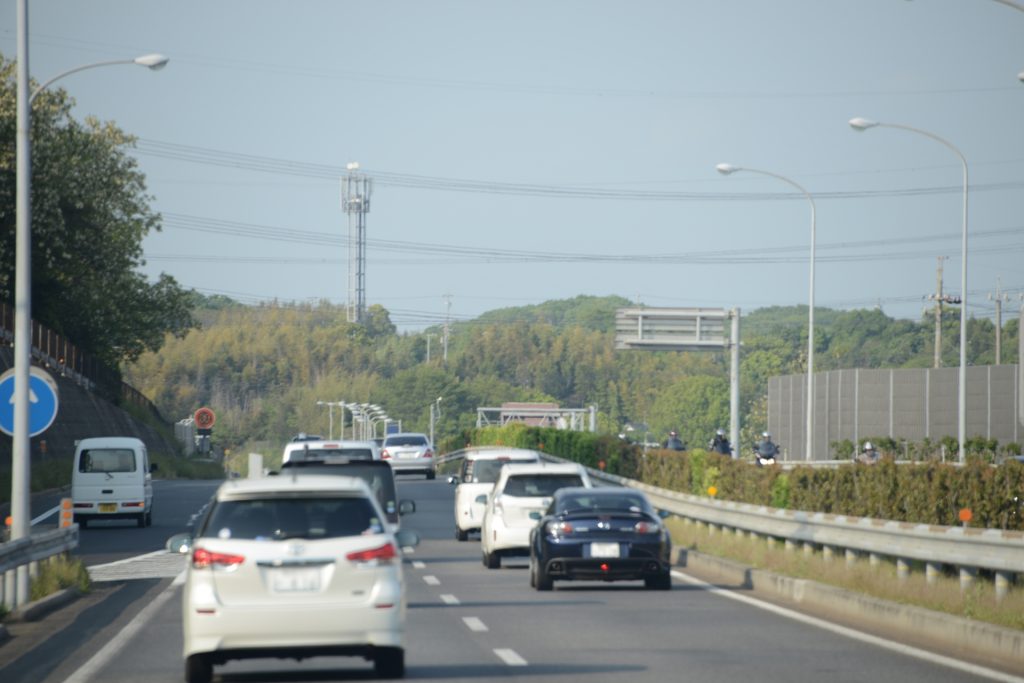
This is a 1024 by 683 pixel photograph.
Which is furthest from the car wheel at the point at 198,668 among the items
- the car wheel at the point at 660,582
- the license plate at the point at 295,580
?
the car wheel at the point at 660,582

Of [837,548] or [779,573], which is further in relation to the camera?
[837,548]

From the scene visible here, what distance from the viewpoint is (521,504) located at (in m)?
25.2

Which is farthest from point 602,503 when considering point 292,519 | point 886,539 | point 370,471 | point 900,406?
point 900,406

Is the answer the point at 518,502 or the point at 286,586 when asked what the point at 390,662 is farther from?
the point at 518,502

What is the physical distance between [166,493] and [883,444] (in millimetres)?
26284

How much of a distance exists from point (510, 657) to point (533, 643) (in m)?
1.16

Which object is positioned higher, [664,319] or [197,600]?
[664,319]

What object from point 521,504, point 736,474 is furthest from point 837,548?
point 736,474

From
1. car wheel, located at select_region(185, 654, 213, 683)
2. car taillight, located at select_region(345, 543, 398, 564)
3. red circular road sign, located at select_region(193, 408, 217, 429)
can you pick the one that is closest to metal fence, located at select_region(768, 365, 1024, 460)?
red circular road sign, located at select_region(193, 408, 217, 429)

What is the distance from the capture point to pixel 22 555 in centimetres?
1914

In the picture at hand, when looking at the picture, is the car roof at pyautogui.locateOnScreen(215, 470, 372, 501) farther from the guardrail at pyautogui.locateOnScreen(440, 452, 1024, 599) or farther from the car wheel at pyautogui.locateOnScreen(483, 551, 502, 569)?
the car wheel at pyautogui.locateOnScreen(483, 551, 502, 569)

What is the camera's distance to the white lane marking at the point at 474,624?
16797mm

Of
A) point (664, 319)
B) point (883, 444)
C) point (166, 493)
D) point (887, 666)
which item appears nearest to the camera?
point (887, 666)

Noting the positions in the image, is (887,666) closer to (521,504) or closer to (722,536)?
(521,504)
